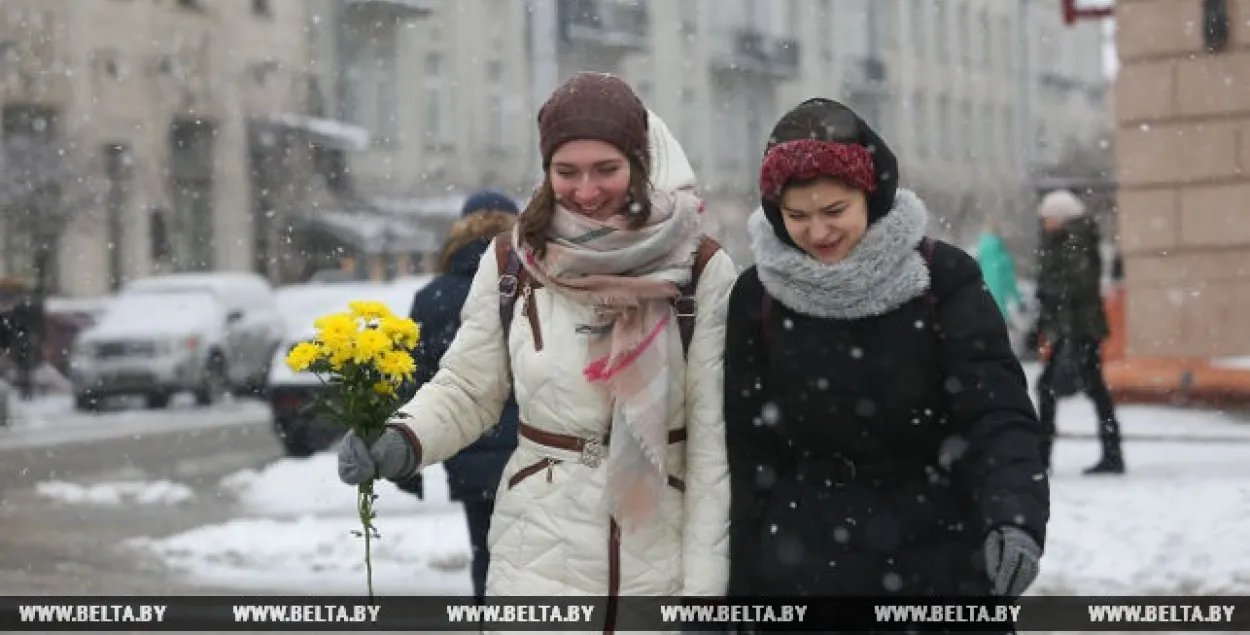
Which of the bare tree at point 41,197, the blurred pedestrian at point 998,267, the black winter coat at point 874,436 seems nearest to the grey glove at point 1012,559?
the black winter coat at point 874,436

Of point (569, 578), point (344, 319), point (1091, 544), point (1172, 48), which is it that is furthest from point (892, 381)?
point (1172, 48)

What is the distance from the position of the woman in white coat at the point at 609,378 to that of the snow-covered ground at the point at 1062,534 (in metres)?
4.47

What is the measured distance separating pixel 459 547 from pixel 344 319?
5354 millimetres

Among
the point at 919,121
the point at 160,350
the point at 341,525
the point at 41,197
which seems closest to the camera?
the point at 341,525

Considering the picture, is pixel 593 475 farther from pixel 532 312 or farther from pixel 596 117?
pixel 596 117

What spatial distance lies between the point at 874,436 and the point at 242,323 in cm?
1971

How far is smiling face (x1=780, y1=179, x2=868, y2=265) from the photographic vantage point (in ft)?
10.3

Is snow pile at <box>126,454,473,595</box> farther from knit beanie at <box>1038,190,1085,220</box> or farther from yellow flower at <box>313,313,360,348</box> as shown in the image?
yellow flower at <box>313,313,360,348</box>

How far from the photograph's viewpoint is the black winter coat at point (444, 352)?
213 inches

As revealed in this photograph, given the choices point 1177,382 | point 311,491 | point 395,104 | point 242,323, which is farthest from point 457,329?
point 395,104

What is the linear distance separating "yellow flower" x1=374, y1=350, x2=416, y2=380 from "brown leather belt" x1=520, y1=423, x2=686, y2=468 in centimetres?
36

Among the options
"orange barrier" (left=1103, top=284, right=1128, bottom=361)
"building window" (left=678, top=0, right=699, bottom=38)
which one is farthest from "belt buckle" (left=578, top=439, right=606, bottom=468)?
"building window" (left=678, top=0, right=699, bottom=38)

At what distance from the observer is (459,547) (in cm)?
882

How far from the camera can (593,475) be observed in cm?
335
